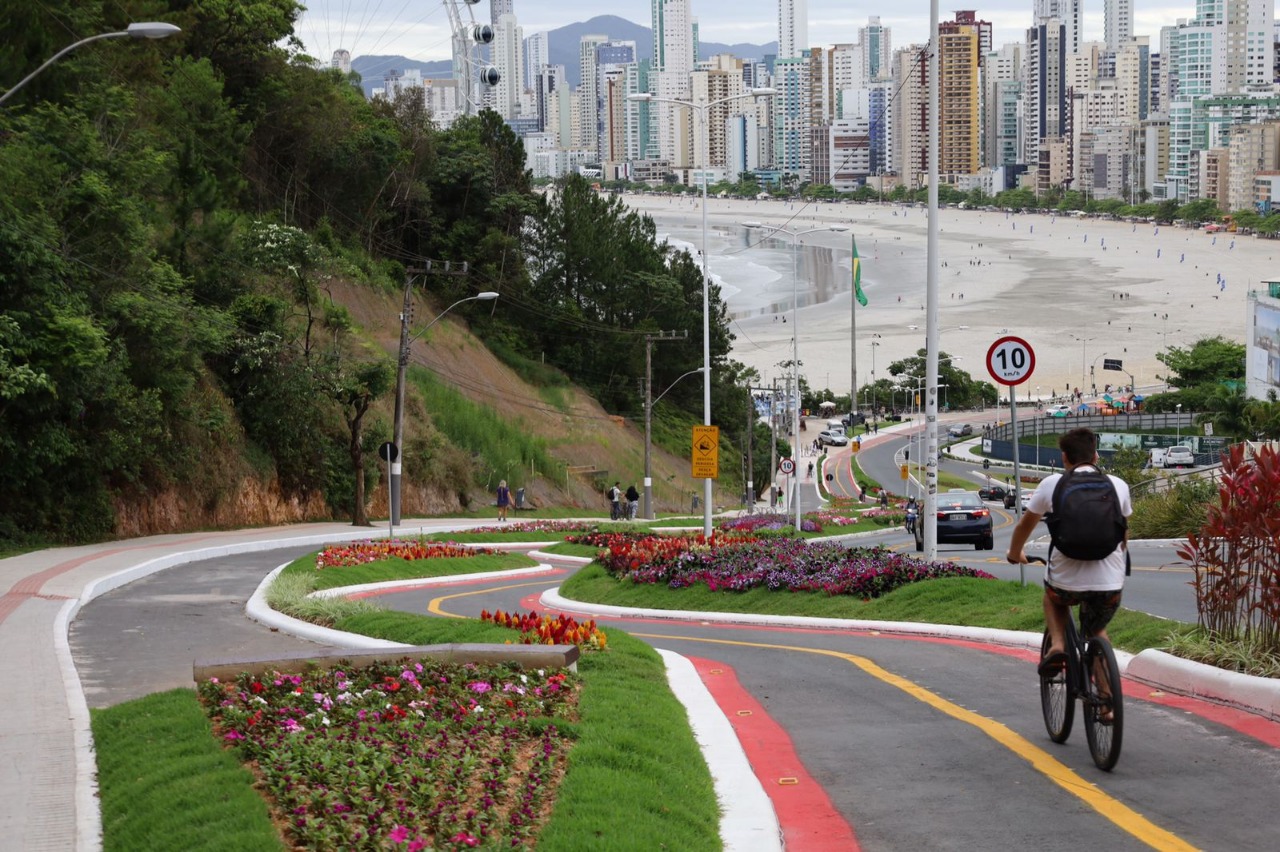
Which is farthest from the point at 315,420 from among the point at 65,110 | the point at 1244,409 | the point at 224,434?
the point at 1244,409

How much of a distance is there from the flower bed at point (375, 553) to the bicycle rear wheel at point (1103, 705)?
18.6 meters

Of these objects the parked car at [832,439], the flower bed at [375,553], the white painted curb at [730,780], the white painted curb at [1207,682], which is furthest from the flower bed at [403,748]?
the parked car at [832,439]

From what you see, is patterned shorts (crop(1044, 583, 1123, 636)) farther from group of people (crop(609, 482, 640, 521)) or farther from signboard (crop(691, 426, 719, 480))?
group of people (crop(609, 482, 640, 521))

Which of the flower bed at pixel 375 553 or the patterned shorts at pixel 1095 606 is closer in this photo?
the patterned shorts at pixel 1095 606

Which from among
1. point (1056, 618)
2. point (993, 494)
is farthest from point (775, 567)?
point (993, 494)

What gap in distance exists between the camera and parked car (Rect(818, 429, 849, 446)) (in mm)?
110312

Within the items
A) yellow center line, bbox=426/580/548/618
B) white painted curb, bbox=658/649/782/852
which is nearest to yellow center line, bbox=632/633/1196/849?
white painted curb, bbox=658/649/782/852

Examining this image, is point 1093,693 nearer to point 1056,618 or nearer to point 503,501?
point 1056,618

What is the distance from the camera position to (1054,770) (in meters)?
8.17

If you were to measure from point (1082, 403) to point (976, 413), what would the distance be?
725 inches

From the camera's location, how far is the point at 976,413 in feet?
427

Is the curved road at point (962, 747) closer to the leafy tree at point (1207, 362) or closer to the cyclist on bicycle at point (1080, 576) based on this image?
the cyclist on bicycle at point (1080, 576)

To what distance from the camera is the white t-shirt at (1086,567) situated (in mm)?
8266

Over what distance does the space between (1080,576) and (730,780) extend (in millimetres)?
2251
